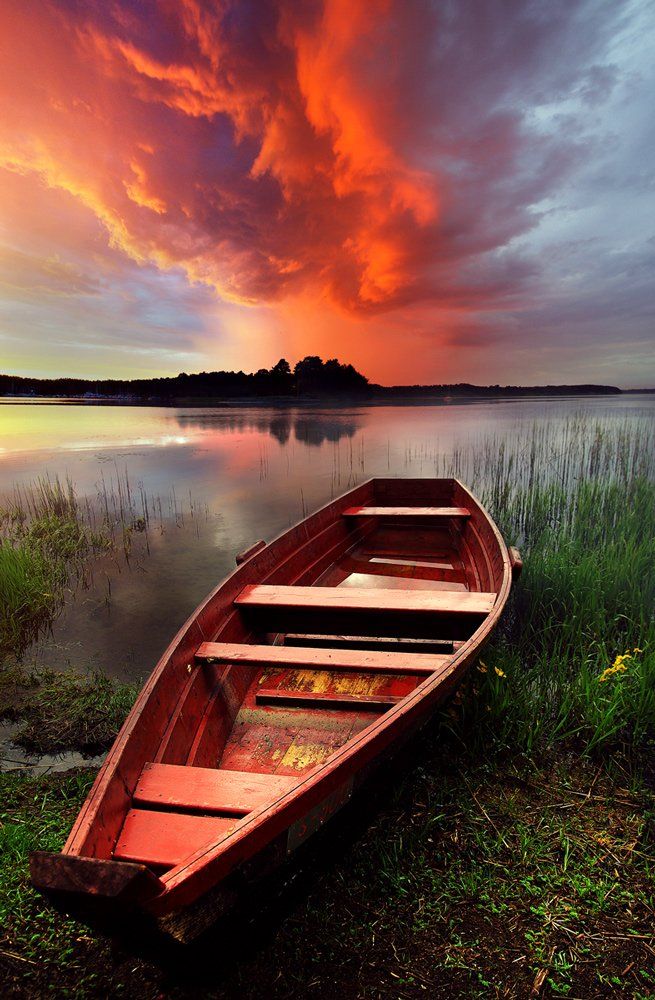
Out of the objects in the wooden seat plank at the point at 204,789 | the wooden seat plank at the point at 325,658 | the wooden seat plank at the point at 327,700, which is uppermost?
the wooden seat plank at the point at 325,658

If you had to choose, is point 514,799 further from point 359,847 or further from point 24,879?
point 24,879

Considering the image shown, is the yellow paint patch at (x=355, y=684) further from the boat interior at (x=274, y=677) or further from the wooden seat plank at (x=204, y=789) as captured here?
the wooden seat plank at (x=204, y=789)

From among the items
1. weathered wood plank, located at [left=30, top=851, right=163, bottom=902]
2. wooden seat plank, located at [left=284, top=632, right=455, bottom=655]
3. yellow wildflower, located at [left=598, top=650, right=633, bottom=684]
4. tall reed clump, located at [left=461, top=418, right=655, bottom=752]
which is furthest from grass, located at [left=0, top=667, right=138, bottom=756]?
yellow wildflower, located at [left=598, top=650, right=633, bottom=684]

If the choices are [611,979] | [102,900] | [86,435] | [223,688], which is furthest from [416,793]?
[86,435]

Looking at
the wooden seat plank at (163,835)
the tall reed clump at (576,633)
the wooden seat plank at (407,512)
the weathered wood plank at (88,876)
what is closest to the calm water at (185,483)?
the wooden seat plank at (407,512)

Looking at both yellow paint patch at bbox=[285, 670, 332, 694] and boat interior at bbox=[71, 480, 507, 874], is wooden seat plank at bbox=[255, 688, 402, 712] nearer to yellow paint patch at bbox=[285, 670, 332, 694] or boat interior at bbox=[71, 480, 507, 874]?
boat interior at bbox=[71, 480, 507, 874]

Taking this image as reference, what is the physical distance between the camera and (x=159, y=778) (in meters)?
2.29

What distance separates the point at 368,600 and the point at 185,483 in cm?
1107

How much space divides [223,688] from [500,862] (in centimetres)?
195

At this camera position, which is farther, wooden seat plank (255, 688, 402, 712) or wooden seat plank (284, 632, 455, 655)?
wooden seat plank (284, 632, 455, 655)

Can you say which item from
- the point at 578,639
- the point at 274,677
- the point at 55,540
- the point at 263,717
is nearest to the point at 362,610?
the point at 274,677

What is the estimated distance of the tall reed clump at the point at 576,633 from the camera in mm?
3627

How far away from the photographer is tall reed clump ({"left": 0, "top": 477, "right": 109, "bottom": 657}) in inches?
223

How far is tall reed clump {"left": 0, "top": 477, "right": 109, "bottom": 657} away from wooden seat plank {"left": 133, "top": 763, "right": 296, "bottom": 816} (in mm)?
3846
